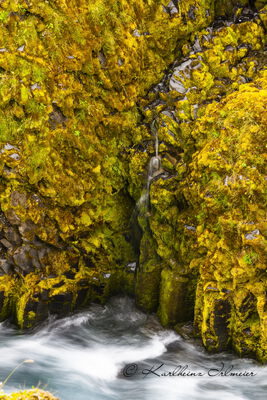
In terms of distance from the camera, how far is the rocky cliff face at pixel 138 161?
5230mm

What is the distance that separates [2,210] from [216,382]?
156 inches

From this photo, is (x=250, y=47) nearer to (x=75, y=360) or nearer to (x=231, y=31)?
(x=231, y=31)

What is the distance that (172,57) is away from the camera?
688 centimetres

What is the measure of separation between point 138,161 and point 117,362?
3.20 m

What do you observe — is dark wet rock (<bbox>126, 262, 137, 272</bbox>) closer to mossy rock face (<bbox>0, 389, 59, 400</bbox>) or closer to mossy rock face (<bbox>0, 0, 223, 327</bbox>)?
mossy rock face (<bbox>0, 0, 223, 327</bbox>)

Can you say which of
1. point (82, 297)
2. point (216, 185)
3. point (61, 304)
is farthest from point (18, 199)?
point (216, 185)

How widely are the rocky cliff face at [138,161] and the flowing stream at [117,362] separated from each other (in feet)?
0.89

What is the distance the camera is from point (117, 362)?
5406mm

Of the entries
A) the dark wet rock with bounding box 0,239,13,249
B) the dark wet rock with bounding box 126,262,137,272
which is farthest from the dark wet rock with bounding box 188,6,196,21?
the dark wet rock with bounding box 0,239,13,249

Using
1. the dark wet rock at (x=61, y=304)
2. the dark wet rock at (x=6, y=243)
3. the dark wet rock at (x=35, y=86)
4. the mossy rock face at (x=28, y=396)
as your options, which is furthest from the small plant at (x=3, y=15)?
the mossy rock face at (x=28, y=396)

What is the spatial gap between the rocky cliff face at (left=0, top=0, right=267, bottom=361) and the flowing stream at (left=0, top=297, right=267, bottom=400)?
Result: 0.27 meters


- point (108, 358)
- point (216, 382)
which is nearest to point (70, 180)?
point (108, 358)

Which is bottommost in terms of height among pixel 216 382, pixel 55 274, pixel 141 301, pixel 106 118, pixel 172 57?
pixel 216 382

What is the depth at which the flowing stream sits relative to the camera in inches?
187
